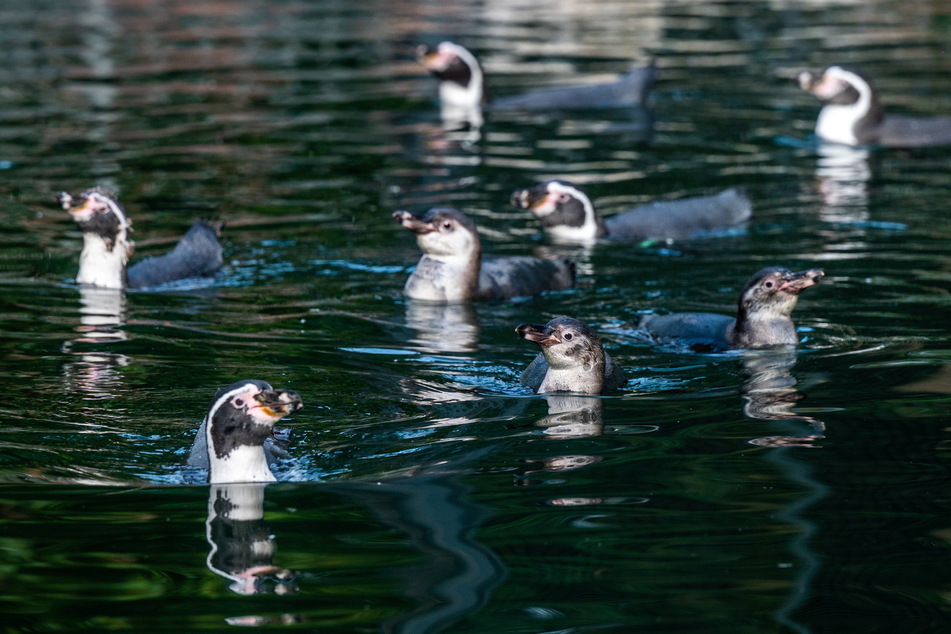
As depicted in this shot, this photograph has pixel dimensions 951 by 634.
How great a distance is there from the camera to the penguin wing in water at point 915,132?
18.4m

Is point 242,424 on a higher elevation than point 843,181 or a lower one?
lower

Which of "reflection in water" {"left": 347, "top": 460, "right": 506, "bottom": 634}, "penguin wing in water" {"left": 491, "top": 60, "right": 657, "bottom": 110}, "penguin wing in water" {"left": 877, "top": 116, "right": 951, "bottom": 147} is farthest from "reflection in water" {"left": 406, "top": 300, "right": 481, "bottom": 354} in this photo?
"penguin wing in water" {"left": 491, "top": 60, "right": 657, "bottom": 110}

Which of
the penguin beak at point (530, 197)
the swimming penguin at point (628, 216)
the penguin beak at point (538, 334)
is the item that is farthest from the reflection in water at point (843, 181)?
the penguin beak at point (538, 334)

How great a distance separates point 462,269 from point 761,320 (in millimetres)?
A: 2929

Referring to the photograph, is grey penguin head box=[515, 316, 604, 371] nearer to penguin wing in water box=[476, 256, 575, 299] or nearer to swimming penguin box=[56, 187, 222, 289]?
penguin wing in water box=[476, 256, 575, 299]

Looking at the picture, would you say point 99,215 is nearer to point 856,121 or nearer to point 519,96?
point 856,121

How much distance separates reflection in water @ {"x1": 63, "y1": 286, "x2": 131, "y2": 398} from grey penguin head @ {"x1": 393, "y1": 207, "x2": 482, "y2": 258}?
2404 mm

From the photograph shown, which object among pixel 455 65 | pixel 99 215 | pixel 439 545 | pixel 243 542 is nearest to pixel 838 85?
pixel 455 65

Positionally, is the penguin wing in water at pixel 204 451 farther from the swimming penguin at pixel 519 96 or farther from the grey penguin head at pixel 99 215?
the swimming penguin at pixel 519 96

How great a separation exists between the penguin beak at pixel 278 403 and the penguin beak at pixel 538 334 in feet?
6.63

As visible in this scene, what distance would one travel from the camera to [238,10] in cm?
3384

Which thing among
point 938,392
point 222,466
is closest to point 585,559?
point 222,466

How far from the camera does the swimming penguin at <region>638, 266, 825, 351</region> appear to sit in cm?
1038

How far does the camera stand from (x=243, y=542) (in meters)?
7.02
